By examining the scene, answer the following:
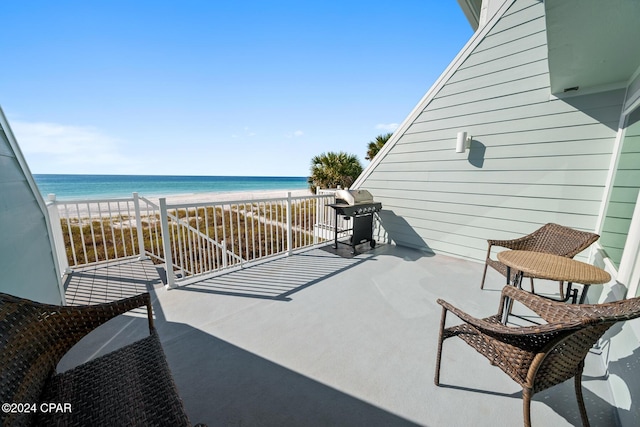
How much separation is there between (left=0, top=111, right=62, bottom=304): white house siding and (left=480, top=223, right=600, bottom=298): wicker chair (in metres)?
3.97

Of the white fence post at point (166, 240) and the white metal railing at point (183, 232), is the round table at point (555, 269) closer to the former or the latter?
the white metal railing at point (183, 232)

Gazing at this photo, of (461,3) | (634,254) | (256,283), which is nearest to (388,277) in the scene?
(256,283)

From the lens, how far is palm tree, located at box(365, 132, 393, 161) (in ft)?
33.9

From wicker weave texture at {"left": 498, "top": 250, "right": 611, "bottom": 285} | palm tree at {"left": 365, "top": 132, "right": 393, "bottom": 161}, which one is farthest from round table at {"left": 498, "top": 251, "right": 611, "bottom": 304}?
palm tree at {"left": 365, "top": 132, "right": 393, "bottom": 161}

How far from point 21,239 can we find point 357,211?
3719mm

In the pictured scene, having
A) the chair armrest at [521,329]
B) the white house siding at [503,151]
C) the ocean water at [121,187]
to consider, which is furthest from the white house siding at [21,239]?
the ocean water at [121,187]

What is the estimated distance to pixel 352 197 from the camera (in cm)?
406

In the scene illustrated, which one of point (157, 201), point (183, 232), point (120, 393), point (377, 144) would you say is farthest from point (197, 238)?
point (157, 201)

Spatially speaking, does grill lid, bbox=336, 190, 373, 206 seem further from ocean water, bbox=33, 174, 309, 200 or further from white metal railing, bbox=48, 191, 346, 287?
ocean water, bbox=33, 174, 309, 200

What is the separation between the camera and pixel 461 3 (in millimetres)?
5766

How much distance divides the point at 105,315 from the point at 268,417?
104 cm

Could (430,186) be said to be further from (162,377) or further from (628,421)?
(162,377)

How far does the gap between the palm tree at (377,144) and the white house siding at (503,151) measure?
20.3 feet

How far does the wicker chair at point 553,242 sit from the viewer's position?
238 cm
